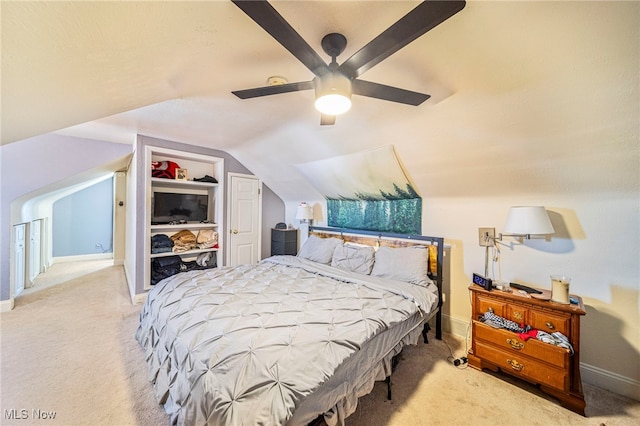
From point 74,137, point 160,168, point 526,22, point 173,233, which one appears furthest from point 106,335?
point 526,22

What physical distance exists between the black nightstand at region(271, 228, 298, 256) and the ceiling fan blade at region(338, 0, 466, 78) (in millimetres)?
3591

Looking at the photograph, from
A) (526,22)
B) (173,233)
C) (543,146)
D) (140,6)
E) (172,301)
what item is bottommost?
(172,301)

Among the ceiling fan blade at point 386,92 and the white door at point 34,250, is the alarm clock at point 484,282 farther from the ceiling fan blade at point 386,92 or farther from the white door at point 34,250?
the white door at point 34,250

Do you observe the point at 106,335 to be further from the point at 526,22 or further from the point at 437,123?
the point at 526,22

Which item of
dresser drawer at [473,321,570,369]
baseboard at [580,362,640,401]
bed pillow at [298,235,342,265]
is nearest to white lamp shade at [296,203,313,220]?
bed pillow at [298,235,342,265]

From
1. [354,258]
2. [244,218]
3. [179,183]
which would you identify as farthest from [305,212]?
[179,183]

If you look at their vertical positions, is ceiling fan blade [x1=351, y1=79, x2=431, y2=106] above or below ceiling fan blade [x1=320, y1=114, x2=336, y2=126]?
above

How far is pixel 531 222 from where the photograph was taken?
2010 mm

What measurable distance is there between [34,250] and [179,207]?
116 inches

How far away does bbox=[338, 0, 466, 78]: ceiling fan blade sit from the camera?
34.8 inches

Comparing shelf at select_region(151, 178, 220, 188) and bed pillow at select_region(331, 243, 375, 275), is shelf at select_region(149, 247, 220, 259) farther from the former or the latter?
bed pillow at select_region(331, 243, 375, 275)

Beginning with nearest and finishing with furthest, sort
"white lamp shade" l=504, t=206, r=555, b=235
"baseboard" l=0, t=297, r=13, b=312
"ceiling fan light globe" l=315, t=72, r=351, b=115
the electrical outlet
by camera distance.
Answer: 1. "ceiling fan light globe" l=315, t=72, r=351, b=115
2. "white lamp shade" l=504, t=206, r=555, b=235
3. the electrical outlet
4. "baseboard" l=0, t=297, r=13, b=312

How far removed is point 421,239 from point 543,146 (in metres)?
1.44

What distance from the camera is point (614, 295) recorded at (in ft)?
6.39
